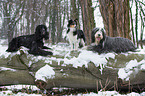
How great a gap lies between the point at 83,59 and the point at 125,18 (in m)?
3.52

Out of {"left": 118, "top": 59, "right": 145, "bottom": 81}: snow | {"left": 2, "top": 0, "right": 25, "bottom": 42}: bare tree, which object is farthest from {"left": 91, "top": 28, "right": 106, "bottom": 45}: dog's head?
{"left": 2, "top": 0, "right": 25, "bottom": 42}: bare tree

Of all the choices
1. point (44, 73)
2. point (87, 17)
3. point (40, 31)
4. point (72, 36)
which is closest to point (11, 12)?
point (87, 17)

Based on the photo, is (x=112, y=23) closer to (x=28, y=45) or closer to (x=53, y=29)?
(x=28, y=45)

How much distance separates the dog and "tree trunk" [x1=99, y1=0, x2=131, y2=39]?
2105 millimetres

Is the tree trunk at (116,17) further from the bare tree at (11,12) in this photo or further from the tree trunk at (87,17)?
the bare tree at (11,12)

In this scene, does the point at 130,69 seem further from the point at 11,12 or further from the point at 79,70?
the point at 11,12

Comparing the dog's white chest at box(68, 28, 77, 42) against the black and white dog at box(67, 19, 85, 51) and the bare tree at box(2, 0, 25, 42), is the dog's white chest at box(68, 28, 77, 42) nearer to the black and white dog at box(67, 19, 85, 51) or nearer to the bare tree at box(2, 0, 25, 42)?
the black and white dog at box(67, 19, 85, 51)

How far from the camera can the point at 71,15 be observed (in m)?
12.4

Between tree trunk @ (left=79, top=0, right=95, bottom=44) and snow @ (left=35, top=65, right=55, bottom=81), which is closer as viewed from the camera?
snow @ (left=35, top=65, right=55, bottom=81)

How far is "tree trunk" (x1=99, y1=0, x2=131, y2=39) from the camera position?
6.11 metres

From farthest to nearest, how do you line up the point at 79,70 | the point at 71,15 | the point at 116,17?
the point at 71,15 → the point at 116,17 → the point at 79,70

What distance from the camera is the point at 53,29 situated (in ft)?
44.9

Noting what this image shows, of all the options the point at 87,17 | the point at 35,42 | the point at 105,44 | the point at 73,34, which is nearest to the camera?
the point at 35,42

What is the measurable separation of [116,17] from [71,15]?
21.8ft
